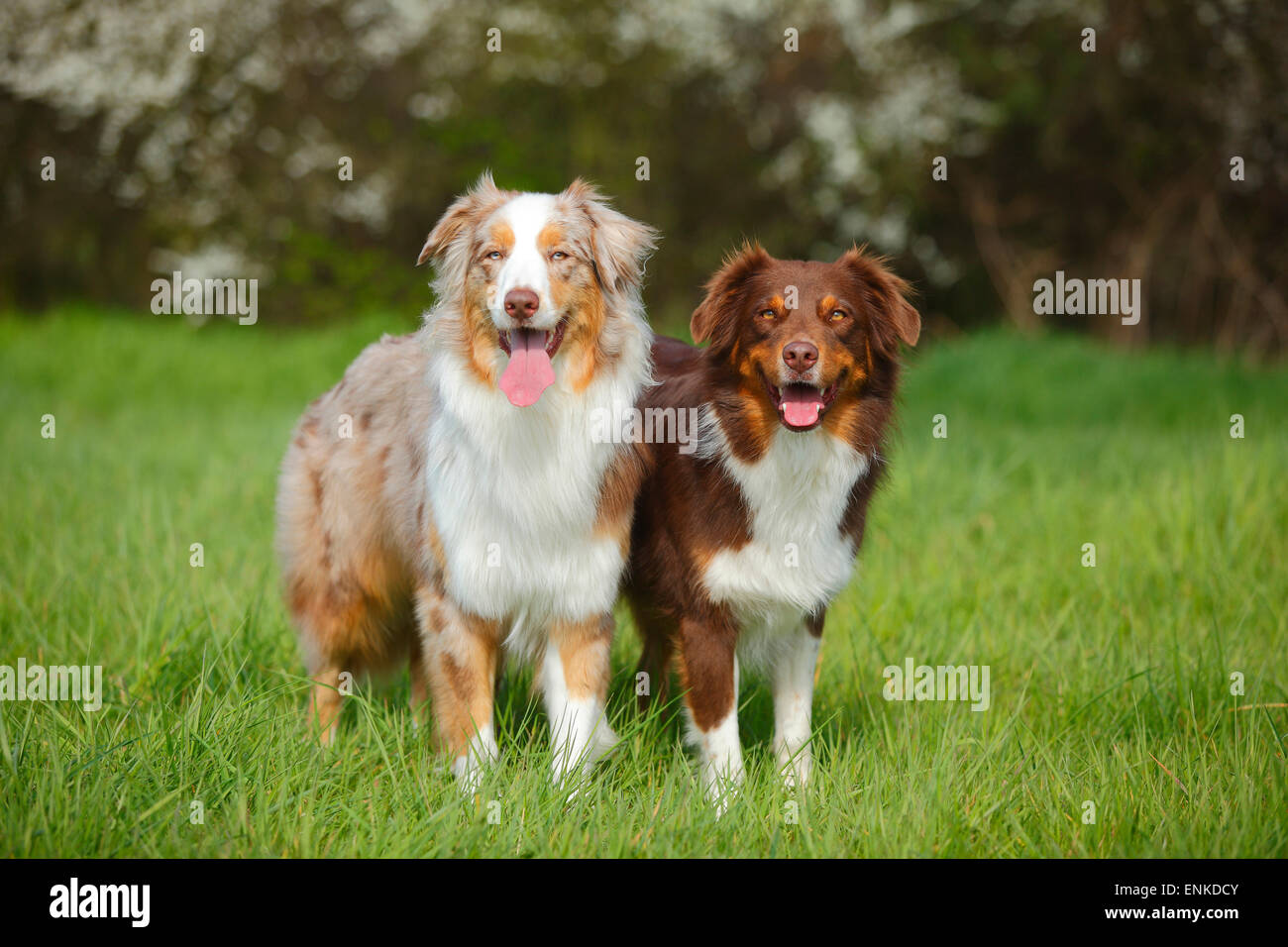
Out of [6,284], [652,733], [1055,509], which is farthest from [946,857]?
[6,284]

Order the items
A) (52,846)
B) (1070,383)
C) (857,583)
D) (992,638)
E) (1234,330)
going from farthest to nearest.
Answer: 1. (1234,330)
2. (1070,383)
3. (857,583)
4. (992,638)
5. (52,846)

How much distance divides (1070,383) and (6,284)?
1483 cm

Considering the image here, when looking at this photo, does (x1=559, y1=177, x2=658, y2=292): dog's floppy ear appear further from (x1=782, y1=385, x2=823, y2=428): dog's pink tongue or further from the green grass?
the green grass

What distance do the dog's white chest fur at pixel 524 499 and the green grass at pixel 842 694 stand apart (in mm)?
531

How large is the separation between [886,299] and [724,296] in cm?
57

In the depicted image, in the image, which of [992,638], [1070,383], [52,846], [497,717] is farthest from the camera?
[1070,383]

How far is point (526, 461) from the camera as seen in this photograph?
11.7 ft

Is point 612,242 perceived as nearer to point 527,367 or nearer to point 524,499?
point 527,367

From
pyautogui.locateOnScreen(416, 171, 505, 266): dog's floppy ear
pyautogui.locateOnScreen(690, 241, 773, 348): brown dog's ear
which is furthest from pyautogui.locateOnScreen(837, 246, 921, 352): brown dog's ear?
pyautogui.locateOnScreen(416, 171, 505, 266): dog's floppy ear

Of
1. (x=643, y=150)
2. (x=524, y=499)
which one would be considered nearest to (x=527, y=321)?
(x=524, y=499)

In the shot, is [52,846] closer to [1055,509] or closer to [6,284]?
[1055,509]

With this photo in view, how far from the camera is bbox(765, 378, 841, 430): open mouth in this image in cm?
352
